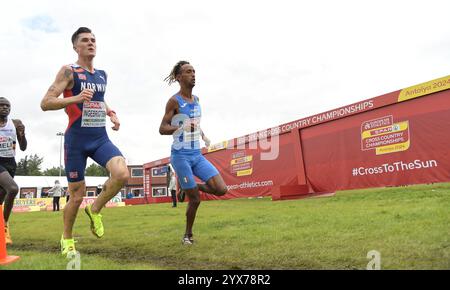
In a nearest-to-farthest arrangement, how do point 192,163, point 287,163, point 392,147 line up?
point 192,163 < point 392,147 < point 287,163

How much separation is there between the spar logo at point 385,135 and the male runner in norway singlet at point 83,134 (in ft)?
37.9

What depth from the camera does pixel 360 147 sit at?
15914 millimetres

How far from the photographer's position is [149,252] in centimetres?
565

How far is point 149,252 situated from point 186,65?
2895mm

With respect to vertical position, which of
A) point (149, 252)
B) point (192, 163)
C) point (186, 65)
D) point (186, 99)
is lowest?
point (149, 252)

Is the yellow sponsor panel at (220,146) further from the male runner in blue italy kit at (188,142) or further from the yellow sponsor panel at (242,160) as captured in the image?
the male runner in blue italy kit at (188,142)

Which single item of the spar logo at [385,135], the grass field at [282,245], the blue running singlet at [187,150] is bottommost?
the grass field at [282,245]

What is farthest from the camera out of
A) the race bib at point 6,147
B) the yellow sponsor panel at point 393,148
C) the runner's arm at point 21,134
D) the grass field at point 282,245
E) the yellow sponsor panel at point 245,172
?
the yellow sponsor panel at point 245,172

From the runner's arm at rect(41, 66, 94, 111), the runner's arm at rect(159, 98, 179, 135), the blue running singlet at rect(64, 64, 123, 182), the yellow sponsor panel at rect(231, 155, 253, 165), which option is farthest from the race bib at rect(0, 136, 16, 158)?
the yellow sponsor panel at rect(231, 155, 253, 165)

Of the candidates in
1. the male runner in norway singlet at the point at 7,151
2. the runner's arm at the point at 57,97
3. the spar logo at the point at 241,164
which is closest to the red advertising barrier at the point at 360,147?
the spar logo at the point at 241,164

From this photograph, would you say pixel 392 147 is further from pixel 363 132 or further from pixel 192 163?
pixel 192 163

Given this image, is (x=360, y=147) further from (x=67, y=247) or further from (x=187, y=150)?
(x=67, y=247)

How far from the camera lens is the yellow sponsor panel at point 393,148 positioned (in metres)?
14.3
